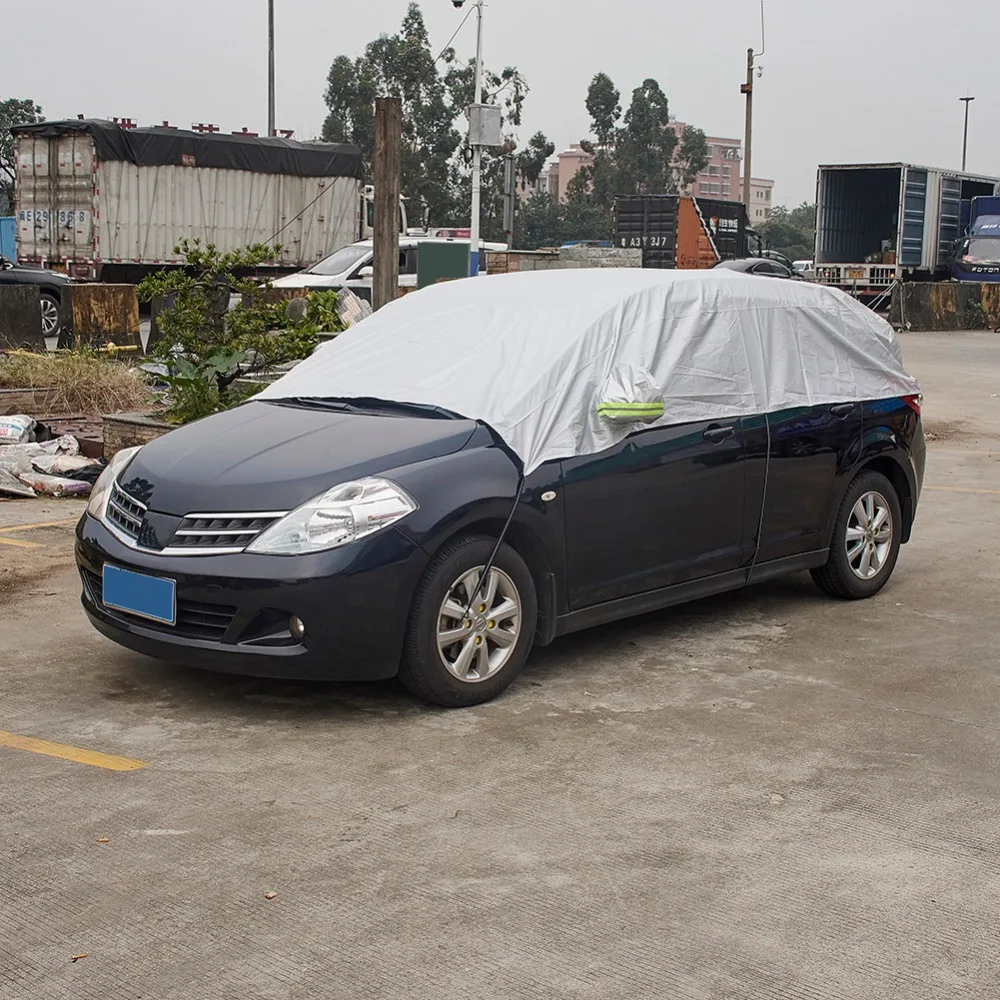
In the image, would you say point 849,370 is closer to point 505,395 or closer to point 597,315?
point 597,315

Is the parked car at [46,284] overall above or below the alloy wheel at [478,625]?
above

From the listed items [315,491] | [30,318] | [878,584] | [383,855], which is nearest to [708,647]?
[878,584]

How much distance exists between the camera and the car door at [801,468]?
6.55 metres

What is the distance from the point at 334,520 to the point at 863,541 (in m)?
3.22

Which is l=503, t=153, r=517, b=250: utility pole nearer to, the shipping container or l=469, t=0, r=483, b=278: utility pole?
l=469, t=0, r=483, b=278: utility pole

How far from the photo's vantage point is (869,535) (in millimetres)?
7262

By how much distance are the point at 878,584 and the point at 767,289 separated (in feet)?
5.42

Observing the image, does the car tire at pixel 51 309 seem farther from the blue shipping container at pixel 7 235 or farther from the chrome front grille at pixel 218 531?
the blue shipping container at pixel 7 235

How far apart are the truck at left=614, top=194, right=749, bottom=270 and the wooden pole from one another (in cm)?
2585

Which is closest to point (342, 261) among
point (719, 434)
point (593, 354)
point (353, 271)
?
point (353, 271)

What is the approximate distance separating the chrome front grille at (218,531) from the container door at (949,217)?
37.2 metres

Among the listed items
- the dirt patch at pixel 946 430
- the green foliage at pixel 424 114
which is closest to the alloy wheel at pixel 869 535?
the dirt patch at pixel 946 430

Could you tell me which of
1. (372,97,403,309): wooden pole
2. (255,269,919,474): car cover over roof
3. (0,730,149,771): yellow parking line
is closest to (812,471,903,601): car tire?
(255,269,919,474): car cover over roof

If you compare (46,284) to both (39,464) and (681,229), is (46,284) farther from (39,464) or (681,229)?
(681,229)
